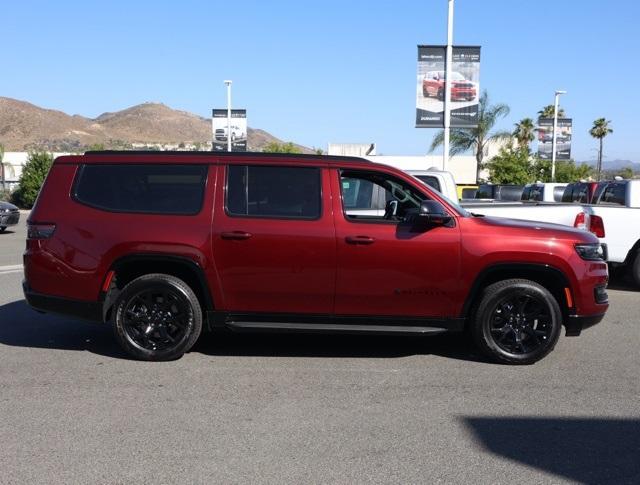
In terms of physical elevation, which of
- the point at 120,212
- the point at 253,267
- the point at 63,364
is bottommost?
the point at 63,364

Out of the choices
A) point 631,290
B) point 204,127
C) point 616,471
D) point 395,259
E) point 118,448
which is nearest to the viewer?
point 616,471

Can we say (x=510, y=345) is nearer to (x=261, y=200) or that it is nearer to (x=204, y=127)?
(x=261, y=200)

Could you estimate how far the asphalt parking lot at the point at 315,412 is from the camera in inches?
157

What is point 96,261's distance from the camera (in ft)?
19.9

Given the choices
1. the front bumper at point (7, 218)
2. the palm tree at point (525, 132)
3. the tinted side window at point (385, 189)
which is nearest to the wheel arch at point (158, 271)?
the tinted side window at point (385, 189)

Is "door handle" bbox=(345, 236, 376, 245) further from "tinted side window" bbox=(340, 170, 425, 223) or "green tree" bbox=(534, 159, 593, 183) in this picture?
"green tree" bbox=(534, 159, 593, 183)

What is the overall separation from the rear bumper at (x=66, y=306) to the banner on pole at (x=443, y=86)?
1412 centimetres

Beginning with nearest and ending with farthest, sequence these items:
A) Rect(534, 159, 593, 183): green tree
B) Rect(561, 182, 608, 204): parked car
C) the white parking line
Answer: the white parking line < Rect(561, 182, 608, 204): parked car < Rect(534, 159, 593, 183): green tree

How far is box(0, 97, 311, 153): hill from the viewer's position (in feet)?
363

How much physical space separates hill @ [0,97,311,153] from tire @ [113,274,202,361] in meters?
79.6

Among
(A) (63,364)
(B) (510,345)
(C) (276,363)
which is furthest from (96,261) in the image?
(B) (510,345)

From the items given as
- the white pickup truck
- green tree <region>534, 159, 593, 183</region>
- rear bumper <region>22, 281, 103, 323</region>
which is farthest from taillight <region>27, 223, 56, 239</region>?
green tree <region>534, 159, 593, 183</region>

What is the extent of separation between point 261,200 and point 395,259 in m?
1.38

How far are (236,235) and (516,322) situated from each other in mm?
2789
